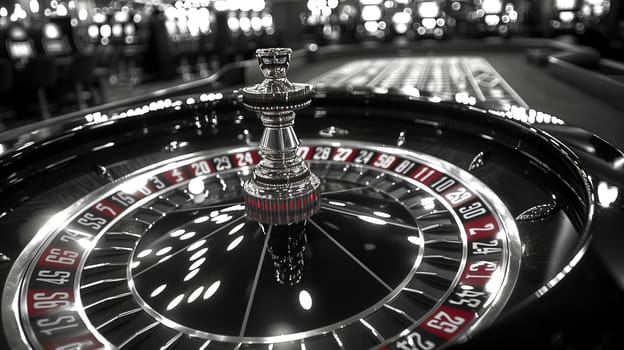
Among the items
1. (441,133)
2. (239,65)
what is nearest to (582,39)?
(239,65)

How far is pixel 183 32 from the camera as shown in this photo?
19453mm

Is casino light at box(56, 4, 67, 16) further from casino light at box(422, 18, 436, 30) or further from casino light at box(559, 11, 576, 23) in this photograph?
Answer: casino light at box(559, 11, 576, 23)

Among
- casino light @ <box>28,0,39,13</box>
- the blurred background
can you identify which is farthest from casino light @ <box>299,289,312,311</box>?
casino light @ <box>28,0,39,13</box>

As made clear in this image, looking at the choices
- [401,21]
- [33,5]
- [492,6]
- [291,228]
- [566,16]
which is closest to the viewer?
[291,228]

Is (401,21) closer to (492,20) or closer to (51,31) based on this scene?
(492,20)

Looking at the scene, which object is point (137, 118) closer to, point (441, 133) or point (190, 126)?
point (190, 126)

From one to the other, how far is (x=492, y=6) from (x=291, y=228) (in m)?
24.5

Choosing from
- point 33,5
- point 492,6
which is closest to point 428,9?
point 492,6

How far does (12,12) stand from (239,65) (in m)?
11.4

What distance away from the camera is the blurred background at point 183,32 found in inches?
353

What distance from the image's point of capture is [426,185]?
1395mm

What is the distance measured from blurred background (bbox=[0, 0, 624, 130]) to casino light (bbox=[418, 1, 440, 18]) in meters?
0.05

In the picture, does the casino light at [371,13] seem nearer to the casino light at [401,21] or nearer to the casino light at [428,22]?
the casino light at [401,21]

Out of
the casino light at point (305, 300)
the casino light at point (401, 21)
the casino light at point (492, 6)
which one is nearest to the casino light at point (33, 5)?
the casino light at point (401, 21)
